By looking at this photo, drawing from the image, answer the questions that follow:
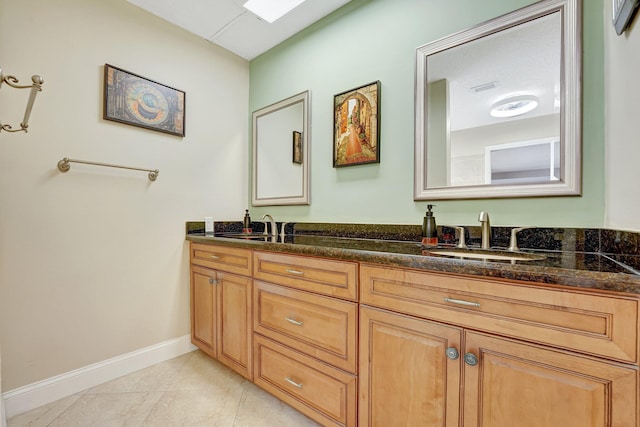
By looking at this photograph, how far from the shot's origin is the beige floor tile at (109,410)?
1.45 meters

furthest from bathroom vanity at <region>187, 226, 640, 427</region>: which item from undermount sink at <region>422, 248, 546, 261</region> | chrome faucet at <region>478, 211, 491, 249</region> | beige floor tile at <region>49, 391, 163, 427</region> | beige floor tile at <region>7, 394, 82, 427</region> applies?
beige floor tile at <region>7, 394, 82, 427</region>

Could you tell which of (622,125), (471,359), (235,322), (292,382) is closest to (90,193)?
(235,322)

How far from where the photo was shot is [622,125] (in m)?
1.01

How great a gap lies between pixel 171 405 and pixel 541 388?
174cm

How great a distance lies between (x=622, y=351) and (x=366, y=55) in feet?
6.09

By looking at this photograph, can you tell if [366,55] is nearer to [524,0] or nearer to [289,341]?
[524,0]

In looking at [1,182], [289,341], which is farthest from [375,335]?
[1,182]

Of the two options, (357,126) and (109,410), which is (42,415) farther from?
(357,126)

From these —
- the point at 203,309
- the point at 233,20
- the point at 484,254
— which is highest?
the point at 233,20

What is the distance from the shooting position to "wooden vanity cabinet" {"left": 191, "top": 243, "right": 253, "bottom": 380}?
5.52 feet

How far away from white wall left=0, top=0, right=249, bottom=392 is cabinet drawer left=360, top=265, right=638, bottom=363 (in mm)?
1725

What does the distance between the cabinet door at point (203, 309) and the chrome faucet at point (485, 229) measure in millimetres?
1628

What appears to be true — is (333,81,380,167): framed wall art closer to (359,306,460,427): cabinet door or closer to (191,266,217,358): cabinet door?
(359,306,460,427): cabinet door

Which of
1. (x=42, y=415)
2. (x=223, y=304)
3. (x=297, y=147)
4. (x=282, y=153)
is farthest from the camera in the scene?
(x=282, y=153)
